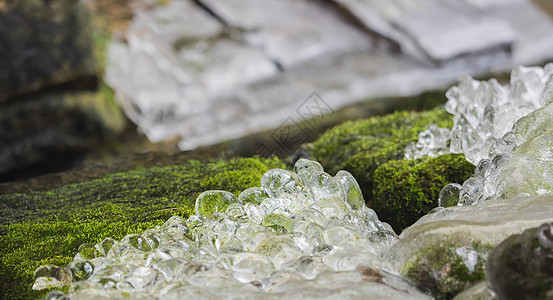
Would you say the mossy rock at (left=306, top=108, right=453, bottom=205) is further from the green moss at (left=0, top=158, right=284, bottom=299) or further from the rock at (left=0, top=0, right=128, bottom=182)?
the rock at (left=0, top=0, right=128, bottom=182)

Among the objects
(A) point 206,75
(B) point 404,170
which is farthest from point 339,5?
(B) point 404,170

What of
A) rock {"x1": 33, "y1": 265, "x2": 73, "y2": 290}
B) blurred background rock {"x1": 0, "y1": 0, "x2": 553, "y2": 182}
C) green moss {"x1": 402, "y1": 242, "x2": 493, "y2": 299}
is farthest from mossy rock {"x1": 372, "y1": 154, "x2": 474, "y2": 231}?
blurred background rock {"x1": 0, "y1": 0, "x2": 553, "y2": 182}

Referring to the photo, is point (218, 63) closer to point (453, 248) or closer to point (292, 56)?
point (292, 56)

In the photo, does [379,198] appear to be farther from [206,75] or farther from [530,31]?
[530,31]

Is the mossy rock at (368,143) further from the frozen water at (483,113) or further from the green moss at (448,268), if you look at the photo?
the green moss at (448,268)

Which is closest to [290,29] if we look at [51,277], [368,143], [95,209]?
[368,143]

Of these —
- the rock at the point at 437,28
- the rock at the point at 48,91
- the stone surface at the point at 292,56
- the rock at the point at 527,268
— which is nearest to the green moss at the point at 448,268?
the rock at the point at 527,268
